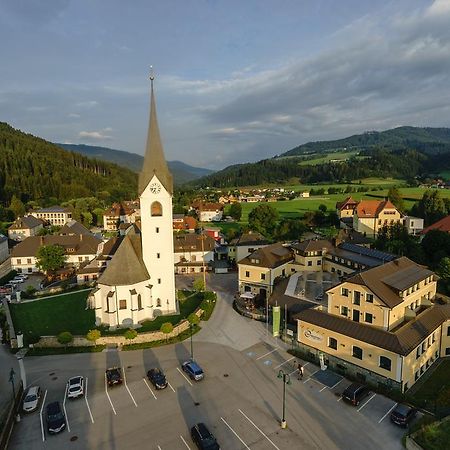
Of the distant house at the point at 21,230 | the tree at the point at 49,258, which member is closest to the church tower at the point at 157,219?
the tree at the point at 49,258

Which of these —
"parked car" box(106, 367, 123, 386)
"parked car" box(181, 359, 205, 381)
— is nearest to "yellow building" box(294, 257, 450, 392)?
"parked car" box(181, 359, 205, 381)

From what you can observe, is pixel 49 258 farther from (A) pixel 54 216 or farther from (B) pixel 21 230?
(A) pixel 54 216

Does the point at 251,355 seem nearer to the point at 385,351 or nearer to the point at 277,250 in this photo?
the point at 385,351

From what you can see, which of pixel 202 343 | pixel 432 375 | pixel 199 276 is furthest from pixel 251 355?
pixel 199 276

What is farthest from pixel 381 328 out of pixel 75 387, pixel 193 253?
pixel 193 253

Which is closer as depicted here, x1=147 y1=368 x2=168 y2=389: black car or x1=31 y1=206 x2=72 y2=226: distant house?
x1=147 y1=368 x2=168 y2=389: black car

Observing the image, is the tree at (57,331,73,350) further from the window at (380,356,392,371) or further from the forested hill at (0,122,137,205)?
the forested hill at (0,122,137,205)
